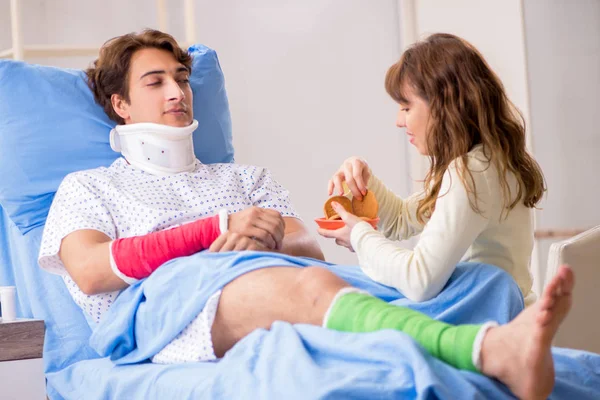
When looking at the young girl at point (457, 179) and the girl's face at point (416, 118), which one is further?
the girl's face at point (416, 118)

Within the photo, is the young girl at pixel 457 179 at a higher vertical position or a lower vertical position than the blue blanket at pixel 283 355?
higher

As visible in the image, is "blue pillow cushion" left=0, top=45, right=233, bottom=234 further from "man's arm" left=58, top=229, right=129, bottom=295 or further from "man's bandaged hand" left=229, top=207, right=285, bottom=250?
"man's bandaged hand" left=229, top=207, right=285, bottom=250

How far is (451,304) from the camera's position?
1.49 m

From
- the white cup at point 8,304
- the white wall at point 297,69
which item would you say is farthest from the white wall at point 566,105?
the white cup at point 8,304

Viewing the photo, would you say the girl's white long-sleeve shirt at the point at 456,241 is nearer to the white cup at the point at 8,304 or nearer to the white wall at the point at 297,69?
the white cup at the point at 8,304

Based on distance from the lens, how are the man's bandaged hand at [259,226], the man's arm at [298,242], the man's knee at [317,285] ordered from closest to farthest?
the man's knee at [317,285], the man's bandaged hand at [259,226], the man's arm at [298,242]

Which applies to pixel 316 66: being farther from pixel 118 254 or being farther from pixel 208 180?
pixel 118 254

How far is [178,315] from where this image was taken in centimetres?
152

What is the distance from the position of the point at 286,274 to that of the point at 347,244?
0.77ft

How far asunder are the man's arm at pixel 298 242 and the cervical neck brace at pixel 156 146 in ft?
1.06

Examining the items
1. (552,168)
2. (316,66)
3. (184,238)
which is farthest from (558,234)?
(184,238)

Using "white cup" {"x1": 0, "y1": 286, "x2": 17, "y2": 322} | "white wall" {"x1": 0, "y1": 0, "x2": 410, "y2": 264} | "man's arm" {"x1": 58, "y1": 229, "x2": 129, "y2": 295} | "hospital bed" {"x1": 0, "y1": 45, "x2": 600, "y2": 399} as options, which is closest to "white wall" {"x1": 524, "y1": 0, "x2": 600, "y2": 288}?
"white wall" {"x1": 0, "y1": 0, "x2": 410, "y2": 264}

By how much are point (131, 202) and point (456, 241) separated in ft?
2.77

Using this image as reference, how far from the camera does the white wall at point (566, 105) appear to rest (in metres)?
3.16
